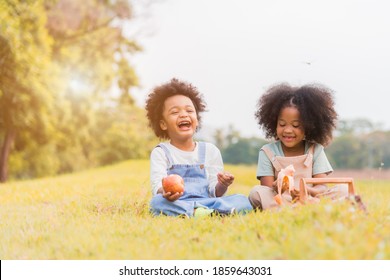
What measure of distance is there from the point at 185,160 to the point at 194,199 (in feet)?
1.46

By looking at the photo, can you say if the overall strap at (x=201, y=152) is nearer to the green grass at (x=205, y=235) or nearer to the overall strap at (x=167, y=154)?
the overall strap at (x=167, y=154)

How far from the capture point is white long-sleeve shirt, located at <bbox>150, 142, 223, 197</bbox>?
491cm

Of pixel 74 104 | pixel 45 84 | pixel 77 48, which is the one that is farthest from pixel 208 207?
pixel 77 48

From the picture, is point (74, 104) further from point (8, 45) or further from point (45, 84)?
point (8, 45)

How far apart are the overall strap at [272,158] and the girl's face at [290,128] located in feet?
0.50

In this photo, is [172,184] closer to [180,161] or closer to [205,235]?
[180,161]

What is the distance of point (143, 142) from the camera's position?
24328 mm

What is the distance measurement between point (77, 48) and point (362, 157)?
1826cm

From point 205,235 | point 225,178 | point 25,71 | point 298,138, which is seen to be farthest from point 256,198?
point 25,71

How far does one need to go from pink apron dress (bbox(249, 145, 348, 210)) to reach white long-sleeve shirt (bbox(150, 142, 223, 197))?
52cm

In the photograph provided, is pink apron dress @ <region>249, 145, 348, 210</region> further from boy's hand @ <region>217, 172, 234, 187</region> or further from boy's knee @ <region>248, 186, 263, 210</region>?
boy's hand @ <region>217, 172, 234, 187</region>

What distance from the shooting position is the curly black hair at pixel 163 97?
5.33 meters

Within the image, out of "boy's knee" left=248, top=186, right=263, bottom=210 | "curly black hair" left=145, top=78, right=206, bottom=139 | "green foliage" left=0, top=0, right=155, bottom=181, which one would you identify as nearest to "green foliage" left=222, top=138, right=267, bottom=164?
"green foliage" left=0, top=0, right=155, bottom=181

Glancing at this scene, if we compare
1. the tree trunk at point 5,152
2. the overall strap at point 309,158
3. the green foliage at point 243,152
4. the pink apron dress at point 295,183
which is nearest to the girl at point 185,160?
the pink apron dress at point 295,183
